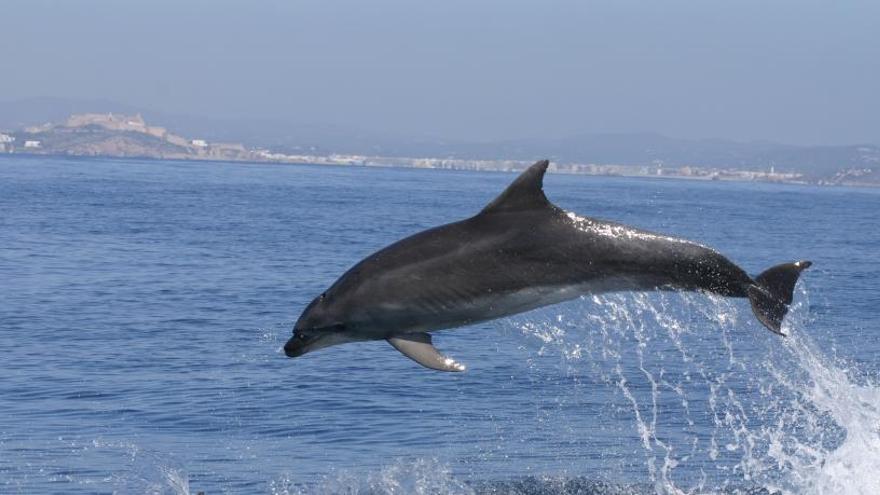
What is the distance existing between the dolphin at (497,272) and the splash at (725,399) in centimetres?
69

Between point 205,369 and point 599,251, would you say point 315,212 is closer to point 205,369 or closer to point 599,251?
point 205,369

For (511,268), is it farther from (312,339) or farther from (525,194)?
(312,339)

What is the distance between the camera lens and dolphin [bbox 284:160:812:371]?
1112 cm

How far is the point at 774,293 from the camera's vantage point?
1189 cm

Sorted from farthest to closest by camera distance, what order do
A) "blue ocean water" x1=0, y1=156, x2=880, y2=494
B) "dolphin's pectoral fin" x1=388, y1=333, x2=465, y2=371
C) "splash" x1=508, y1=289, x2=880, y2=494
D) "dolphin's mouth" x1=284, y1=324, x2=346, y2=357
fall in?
"blue ocean water" x1=0, y1=156, x2=880, y2=494, "splash" x1=508, y1=289, x2=880, y2=494, "dolphin's mouth" x1=284, y1=324, x2=346, y2=357, "dolphin's pectoral fin" x1=388, y1=333, x2=465, y2=371

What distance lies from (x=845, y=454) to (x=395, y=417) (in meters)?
8.49

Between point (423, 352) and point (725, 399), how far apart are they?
51.3 ft

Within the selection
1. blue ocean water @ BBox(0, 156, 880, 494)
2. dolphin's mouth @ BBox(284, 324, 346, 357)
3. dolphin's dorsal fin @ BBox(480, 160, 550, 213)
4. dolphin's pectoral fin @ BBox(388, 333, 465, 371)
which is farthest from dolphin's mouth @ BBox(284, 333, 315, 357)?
blue ocean water @ BBox(0, 156, 880, 494)

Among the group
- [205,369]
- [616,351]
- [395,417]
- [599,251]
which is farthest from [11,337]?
[599,251]

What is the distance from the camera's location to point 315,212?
85.6 metres

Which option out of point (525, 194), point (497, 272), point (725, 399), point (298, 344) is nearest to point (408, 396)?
point (725, 399)

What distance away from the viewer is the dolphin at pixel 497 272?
11125mm

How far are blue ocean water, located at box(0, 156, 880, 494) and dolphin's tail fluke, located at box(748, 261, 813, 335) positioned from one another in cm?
62

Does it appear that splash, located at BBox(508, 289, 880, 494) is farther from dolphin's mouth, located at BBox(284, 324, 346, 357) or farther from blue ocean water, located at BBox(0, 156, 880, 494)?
dolphin's mouth, located at BBox(284, 324, 346, 357)
